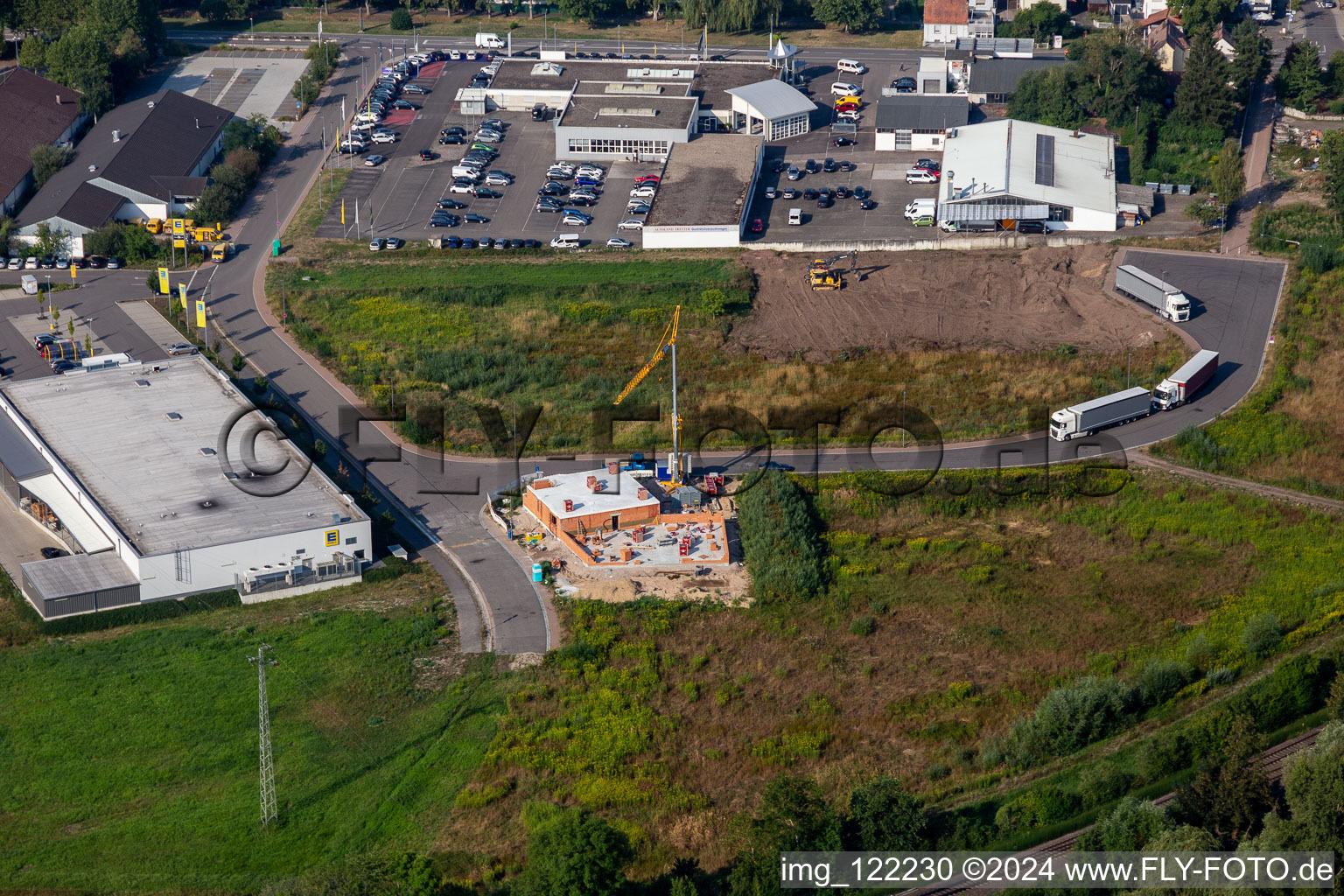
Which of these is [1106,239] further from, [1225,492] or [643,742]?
[643,742]

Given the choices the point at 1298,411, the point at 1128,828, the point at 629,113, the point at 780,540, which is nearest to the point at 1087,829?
the point at 1128,828

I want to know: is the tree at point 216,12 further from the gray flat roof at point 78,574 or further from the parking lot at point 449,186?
the gray flat roof at point 78,574

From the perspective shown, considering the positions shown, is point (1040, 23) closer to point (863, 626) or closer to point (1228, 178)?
point (1228, 178)

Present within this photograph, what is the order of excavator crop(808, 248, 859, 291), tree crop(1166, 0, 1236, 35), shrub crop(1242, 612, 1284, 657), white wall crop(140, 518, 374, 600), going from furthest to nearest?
tree crop(1166, 0, 1236, 35), excavator crop(808, 248, 859, 291), white wall crop(140, 518, 374, 600), shrub crop(1242, 612, 1284, 657)

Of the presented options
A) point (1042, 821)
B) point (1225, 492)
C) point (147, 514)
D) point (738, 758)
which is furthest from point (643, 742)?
point (1225, 492)

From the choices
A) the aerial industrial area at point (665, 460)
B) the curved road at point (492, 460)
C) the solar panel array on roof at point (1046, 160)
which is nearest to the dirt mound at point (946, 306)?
the aerial industrial area at point (665, 460)

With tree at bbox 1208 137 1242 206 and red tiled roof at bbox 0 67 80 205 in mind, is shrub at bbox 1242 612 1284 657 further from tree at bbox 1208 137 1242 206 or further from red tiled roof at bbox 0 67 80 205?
red tiled roof at bbox 0 67 80 205

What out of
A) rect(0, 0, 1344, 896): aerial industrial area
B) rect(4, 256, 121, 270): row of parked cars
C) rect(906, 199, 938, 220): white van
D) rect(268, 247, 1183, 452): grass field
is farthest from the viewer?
rect(906, 199, 938, 220): white van

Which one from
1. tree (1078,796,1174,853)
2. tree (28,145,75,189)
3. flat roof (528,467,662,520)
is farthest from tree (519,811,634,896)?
tree (28,145,75,189)
